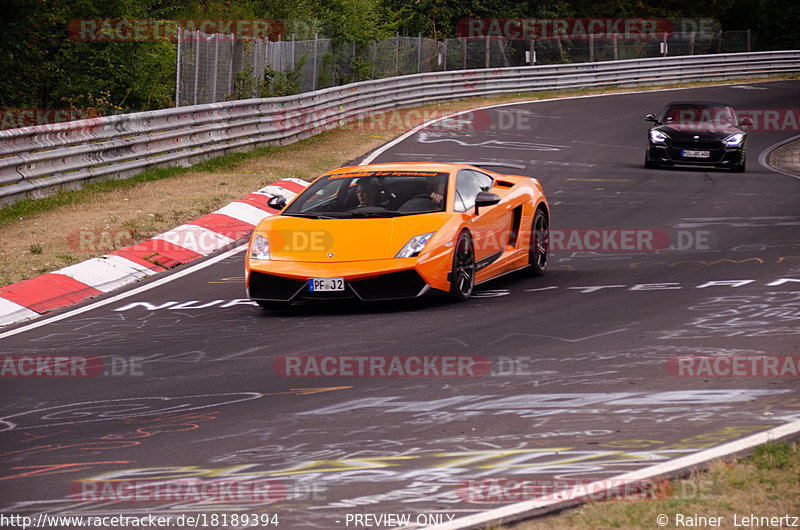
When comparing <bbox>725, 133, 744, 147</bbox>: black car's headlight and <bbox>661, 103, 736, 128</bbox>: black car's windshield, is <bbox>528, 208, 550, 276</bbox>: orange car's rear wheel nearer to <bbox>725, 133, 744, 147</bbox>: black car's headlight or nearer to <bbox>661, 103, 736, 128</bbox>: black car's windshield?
<bbox>725, 133, 744, 147</bbox>: black car's headlight

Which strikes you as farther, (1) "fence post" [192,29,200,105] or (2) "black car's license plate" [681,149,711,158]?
(2) "black car's license plate" [681,149,711,158]

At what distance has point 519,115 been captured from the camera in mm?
33000

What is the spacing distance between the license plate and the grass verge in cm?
357

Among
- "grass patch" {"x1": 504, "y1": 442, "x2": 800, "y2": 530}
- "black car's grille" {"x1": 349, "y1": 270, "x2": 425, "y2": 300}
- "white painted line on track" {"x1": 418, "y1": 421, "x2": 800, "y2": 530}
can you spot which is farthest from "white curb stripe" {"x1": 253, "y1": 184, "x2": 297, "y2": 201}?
"grass patch" {"x1": 504, "y1": 442, "x2": 800, "y2": 530}

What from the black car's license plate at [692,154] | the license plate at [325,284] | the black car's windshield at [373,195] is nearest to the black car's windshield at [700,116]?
the black car's license plate at [692,154]

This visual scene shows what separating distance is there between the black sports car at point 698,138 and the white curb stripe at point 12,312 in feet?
50.2

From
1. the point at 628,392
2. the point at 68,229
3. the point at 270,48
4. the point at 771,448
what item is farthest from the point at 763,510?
the point at 270,48

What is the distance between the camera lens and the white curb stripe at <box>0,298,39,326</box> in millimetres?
10224

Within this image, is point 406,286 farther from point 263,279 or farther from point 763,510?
point 763,510

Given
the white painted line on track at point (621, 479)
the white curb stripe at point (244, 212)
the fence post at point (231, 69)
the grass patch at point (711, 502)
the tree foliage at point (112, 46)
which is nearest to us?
the grass patch at point (711, 502)

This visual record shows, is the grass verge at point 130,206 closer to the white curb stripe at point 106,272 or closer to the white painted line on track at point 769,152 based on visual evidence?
the white curb stripe at point 106,272

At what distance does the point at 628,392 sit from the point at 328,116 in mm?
21978

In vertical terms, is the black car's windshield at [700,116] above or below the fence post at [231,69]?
below

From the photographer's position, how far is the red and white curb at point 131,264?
35.5ft
